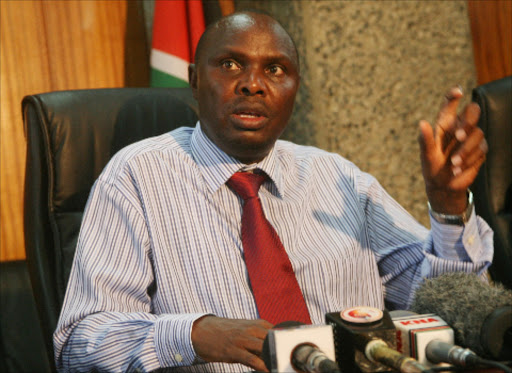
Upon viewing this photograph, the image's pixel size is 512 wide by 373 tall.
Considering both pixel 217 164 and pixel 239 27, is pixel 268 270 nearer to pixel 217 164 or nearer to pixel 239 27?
pixel 217 164

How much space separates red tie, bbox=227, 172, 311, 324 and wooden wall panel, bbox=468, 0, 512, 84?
1.37 m

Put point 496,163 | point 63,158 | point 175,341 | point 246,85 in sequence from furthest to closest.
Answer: point 496,163
point 63,158
point 246,85
point 175,341

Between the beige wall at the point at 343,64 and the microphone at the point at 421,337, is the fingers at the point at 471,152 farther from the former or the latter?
the beige wall at the point at 343,64

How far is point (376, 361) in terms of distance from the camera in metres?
0.76

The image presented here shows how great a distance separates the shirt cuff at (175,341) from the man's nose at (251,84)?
54 cm

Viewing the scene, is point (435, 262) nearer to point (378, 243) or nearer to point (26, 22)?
point (378, 243)

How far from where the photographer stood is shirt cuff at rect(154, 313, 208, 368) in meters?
1.14

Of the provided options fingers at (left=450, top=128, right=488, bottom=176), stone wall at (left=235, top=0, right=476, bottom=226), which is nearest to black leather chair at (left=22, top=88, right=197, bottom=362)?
stone wall at (left=235, top=0, right=476, bottom=226)

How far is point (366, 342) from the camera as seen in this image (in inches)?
30.2

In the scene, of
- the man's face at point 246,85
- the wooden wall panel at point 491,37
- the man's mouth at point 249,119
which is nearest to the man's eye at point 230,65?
the man's face at point 246,85

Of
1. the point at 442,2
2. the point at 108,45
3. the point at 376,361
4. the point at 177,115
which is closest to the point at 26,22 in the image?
the point at 108,45

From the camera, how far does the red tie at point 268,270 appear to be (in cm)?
133

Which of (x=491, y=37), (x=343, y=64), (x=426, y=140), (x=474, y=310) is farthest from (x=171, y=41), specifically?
(x=474, y=310)

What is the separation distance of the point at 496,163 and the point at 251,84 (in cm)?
74
